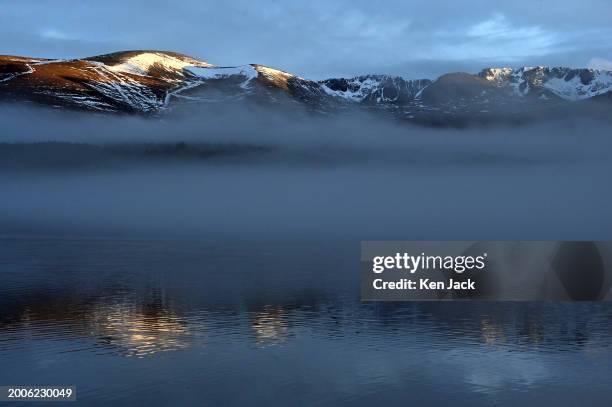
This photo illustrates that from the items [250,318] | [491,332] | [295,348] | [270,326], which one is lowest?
[491,332]

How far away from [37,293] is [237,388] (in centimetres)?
9049

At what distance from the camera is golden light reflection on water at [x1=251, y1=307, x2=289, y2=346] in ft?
312

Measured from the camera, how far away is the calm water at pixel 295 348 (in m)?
68.2

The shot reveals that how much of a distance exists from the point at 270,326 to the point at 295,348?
17734mm

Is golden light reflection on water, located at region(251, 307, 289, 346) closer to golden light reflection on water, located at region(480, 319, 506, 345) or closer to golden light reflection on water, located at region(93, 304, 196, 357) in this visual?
golden light reflection on water, located at region(93, 304, 196, 357)

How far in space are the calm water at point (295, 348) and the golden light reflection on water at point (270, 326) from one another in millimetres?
303

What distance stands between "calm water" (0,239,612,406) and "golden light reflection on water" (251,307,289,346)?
11.9 inches

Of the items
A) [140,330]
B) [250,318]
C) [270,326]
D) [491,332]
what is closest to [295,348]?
[270,326]

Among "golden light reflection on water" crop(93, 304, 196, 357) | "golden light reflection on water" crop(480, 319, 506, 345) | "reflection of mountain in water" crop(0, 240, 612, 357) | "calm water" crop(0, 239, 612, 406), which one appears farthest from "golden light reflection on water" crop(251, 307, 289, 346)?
"golden light reflection on water" crop(480, 319, 506, 345)

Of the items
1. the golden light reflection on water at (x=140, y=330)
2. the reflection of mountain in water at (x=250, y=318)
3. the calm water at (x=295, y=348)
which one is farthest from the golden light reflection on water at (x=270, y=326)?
the golden light reflection on water at (x=140, y=330)

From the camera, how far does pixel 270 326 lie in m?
106

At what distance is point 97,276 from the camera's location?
181m

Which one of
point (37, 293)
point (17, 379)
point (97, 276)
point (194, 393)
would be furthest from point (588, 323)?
point (97, 276)

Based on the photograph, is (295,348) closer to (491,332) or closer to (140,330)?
(140,330)
